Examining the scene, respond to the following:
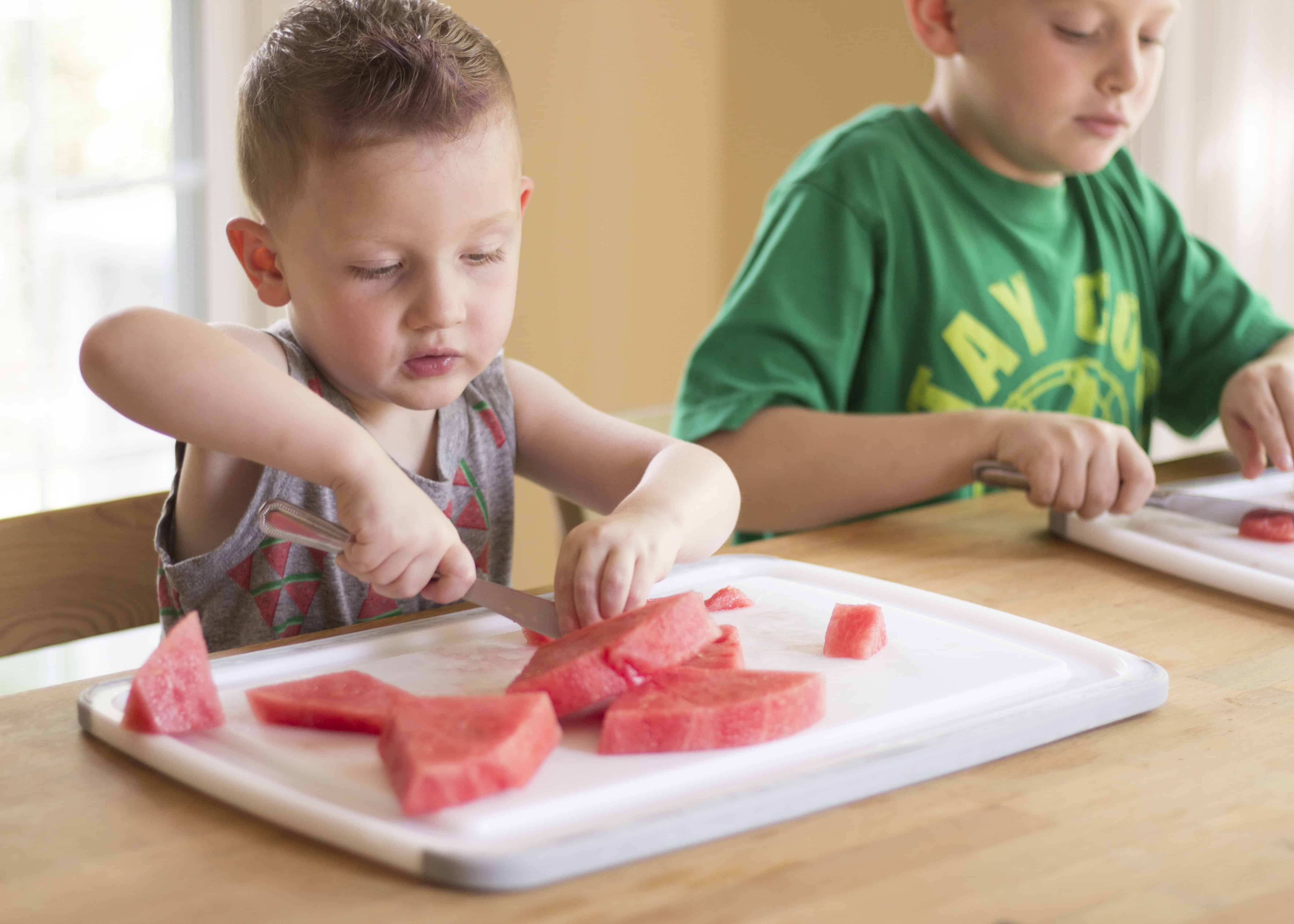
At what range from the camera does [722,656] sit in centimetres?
80

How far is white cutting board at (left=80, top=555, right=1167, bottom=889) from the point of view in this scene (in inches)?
23.5

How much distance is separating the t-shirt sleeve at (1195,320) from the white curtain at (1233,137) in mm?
773

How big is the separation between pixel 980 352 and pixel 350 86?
0.95 m

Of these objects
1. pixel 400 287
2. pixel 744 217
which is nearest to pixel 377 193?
pixel 400 287

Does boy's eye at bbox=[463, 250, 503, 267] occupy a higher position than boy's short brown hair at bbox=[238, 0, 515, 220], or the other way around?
boy's short brown hair at bbox=[238, 0, 515, 220]

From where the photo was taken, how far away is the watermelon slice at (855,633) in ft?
2.79

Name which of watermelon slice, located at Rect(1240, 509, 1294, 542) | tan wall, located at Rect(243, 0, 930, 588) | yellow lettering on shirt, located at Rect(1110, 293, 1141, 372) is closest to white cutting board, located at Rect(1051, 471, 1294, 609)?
watermelon slice, located at Rect(1240, 509, 1294, 542)

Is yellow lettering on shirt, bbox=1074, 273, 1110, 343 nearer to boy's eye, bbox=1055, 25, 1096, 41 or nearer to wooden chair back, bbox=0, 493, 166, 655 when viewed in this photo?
boy's eye, bbox=1055, 25, 1096, 41

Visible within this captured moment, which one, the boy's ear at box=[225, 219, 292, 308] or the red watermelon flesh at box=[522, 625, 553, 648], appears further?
the boy's ear at box=[225, 219, 292, 308]

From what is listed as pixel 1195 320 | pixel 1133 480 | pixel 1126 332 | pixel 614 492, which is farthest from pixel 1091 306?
pixel 614 492

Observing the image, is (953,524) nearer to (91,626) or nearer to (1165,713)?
(1165,713)

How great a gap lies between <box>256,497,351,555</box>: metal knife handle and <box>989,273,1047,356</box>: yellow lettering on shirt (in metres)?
1.07

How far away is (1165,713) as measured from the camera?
0.80m

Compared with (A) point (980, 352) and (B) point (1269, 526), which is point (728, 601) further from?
(A) point (980, 352)
